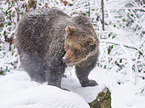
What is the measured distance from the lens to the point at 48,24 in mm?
3850

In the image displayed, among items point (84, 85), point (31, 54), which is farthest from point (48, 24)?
point (84, 85)

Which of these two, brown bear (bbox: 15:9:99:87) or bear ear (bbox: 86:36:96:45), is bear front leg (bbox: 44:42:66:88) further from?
bear ear (bbox: 86:36:96:45)

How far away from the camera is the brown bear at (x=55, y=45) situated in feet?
9.59

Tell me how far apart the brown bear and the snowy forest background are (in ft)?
5.22

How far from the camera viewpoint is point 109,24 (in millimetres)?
5781

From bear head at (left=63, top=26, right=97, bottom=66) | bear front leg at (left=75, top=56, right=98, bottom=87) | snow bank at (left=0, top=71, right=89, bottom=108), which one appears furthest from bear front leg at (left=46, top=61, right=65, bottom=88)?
snow bank at (left=0, top=71, right=89, bottom=108)

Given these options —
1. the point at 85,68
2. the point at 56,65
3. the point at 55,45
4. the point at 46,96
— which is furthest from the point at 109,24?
the point at 46,96

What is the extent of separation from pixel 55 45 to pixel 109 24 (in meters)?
3.09

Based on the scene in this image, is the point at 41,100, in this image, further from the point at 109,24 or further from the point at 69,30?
the point at 109,24

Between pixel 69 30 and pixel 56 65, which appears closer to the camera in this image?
pixel 69 30

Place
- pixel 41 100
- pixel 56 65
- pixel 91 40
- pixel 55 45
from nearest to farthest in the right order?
pixel 41 100, pixel 91 40, pixel 56 65, pixel 55 45

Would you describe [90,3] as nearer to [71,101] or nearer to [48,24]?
[48,24]

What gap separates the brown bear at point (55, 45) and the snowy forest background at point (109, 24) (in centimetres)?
159

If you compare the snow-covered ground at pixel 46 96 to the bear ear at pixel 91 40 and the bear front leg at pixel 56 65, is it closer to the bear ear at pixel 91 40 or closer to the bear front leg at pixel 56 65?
the bear front leg at pixel 56 65
